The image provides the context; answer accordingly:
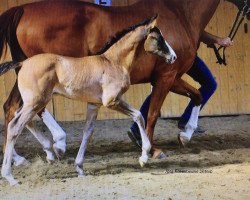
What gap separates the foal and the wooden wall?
3.88 m

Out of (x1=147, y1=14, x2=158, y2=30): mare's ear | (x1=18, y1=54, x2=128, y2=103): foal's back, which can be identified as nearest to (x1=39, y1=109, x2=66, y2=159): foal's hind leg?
(x1=18, y1=54, x2=128, y2=103): foal's back

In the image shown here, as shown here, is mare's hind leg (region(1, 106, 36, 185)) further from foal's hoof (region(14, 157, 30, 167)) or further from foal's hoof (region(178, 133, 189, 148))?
foal's hoof (region(178, 133, 189, 148))

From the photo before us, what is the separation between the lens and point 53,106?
352 inches

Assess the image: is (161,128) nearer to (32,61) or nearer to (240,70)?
(240,70)

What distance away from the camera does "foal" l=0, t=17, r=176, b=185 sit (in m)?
4.62

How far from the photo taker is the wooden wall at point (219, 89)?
8969mm

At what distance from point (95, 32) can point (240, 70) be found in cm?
436

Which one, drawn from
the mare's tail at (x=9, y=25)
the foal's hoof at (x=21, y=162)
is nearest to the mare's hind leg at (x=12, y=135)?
the foal's hoof at (x=21, y=162)

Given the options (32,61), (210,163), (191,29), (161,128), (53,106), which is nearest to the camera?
(32,61)

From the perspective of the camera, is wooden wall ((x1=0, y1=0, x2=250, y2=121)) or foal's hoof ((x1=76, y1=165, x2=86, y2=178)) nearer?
foal's hoof ((x1=76, y1=165, x2=86, y2=178))

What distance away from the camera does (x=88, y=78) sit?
4.84 metres

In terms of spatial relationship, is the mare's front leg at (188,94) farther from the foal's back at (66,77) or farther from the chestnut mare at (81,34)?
the foal's back at (66,77)

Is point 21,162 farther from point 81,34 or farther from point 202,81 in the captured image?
point 202,81

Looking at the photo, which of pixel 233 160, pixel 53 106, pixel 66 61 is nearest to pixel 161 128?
pixel 53 106
